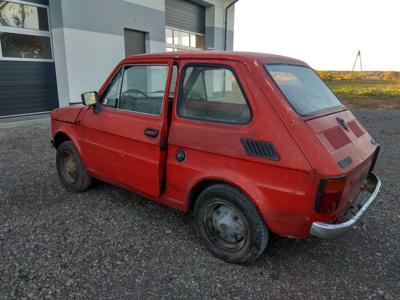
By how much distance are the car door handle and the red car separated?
0.04ft

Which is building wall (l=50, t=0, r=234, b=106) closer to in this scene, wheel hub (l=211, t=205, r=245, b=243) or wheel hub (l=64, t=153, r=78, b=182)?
wheel hub (l=64, t=153, r=78, b=182)

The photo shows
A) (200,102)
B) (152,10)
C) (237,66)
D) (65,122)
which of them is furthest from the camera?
(152,10)

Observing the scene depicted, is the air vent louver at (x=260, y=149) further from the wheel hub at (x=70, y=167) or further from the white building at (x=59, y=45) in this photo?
the white building at (x=59, y=45)

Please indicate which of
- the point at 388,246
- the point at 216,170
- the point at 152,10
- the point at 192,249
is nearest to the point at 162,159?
the point at 216,170

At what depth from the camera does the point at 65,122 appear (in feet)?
13.0

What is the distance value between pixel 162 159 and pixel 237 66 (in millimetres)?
1127

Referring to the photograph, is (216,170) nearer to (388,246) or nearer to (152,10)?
(388,246)

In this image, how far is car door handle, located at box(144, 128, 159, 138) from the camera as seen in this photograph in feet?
9.50

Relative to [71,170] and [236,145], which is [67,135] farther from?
[236,145]

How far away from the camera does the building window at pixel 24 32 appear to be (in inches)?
322

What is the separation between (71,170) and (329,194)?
3.37m

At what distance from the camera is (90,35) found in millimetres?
9352

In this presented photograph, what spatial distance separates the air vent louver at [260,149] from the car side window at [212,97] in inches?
7.7

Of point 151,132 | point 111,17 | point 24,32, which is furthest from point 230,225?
point 111,17
